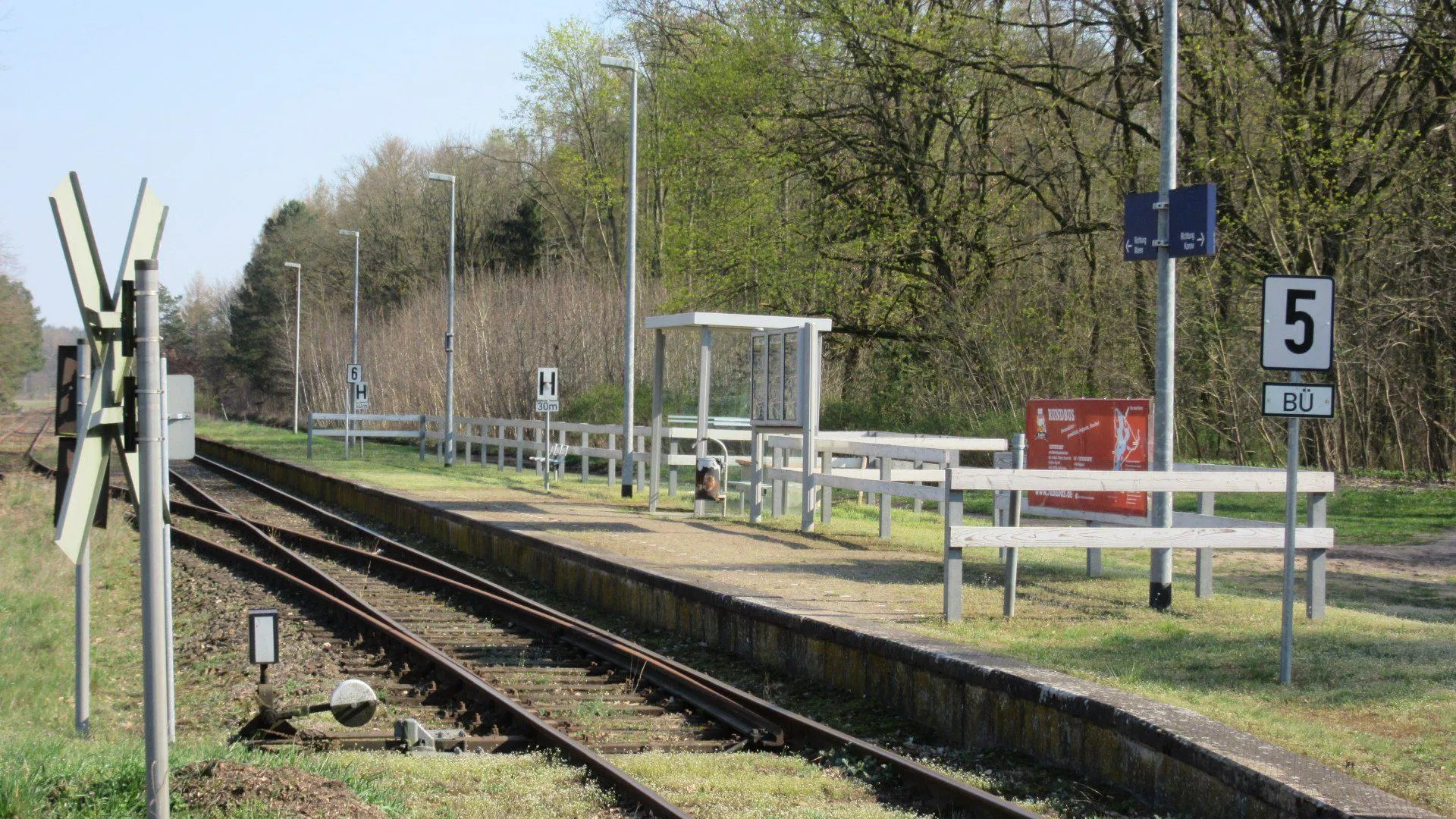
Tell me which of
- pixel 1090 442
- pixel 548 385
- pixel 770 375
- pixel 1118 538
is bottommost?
pixel 1118 538

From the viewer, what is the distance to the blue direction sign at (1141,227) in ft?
37.4

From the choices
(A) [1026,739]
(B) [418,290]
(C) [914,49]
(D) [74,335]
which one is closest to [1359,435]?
(C) [914,49]

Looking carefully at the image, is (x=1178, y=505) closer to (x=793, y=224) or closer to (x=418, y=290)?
(x=793, y=224)

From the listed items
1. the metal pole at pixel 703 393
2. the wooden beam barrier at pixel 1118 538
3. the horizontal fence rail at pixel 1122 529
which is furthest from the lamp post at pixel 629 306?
the wooden beam barrier at pixel 1118 538

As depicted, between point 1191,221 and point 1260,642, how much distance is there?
3446 mm

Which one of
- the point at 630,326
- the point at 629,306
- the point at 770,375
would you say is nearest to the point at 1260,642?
the point at 770,375

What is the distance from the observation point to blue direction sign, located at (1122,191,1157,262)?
1140 cm

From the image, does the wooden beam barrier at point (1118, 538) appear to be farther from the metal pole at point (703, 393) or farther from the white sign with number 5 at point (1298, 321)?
the metal pole at point (703, 393)

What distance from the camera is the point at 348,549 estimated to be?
1872cm

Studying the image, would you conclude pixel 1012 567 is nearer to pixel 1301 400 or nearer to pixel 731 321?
pixel 1301 400

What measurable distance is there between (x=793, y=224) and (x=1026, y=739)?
24.3m

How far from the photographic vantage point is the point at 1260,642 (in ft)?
31.1

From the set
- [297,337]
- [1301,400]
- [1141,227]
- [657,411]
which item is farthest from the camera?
[297,337]

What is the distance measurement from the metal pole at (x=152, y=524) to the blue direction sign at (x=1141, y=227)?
28.3ft
